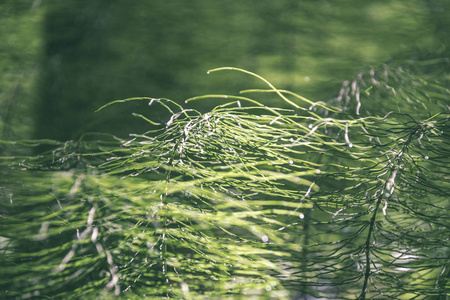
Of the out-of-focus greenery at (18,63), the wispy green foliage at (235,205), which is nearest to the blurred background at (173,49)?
the out-of-focus greenery at (18,63)

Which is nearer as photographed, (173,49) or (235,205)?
(235,205)

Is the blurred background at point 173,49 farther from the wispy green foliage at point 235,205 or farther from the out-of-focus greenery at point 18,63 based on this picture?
the wispy green foliage at point 235,205

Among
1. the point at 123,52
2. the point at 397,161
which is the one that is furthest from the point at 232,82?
the point at 397,161

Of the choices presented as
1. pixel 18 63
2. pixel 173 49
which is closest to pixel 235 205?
pixel 173 49

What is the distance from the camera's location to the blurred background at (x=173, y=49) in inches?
22.1

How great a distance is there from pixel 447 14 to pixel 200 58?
0.38 meters

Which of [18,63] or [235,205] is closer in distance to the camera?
[235,205]

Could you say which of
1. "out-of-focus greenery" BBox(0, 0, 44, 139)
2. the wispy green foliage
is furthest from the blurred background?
the wispy green foliage

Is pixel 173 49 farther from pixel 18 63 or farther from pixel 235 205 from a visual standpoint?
pixel 235 205

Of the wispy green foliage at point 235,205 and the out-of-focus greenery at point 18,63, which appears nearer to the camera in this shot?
the wispy green foliage at point 235,205

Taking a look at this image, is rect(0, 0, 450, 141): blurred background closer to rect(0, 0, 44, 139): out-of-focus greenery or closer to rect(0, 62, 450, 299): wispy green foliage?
rect(0, 0, 44, 139): out-of-focus greenery

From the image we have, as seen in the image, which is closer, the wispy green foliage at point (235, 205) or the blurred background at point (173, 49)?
the wispy green foliage at point (235, 205)

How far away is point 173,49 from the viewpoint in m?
0.58

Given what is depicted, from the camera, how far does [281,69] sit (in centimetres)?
57
